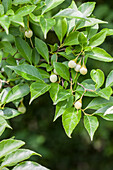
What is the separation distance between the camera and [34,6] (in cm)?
47

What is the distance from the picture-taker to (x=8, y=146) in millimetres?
446

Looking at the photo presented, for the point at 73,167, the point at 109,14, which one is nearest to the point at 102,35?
the point at 109,14

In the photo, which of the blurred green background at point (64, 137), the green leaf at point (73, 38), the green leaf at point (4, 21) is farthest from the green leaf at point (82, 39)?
the blurred green background at point (64, 137)

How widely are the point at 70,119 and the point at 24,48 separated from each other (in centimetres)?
17

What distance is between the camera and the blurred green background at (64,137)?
1.31 meters

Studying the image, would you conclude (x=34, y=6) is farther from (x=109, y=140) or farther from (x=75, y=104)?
(x=109, y=140)

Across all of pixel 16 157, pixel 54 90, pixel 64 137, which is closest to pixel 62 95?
pixel 54 90

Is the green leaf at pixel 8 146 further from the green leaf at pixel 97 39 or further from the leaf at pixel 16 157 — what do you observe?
the green leaf at pixel 97 39

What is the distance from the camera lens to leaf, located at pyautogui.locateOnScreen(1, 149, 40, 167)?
445 millimetres

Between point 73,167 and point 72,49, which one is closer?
point 72,49

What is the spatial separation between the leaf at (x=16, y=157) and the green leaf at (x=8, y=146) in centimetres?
1

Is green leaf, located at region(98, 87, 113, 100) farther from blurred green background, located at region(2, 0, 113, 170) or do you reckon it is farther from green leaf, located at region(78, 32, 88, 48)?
blurred green background, located at region(2, 0, 113, 170)

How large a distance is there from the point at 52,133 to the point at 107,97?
112cm

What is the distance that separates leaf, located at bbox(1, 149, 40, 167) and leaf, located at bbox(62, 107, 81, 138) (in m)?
0.08
